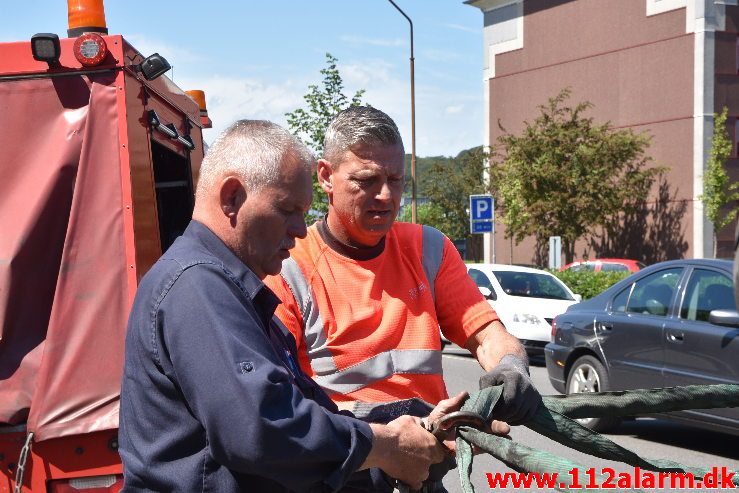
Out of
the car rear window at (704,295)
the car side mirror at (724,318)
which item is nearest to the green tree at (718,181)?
the car rear window at (704,295)

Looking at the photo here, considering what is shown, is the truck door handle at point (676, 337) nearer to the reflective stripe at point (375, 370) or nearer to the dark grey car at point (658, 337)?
the dark grey car at point (658, 337)

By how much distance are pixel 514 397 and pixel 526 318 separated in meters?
13.9

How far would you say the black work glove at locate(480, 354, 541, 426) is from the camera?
2350 mm

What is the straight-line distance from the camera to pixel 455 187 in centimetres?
4741

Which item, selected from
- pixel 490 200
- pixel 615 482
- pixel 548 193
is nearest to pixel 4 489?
pixel 615 482

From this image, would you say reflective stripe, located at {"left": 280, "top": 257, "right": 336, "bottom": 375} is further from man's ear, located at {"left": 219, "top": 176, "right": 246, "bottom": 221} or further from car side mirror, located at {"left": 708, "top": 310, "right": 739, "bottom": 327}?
car side mirror, located at {"left": 708, "top": 310, "right": 739, "bottom": 327}

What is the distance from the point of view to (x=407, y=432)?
7.80 feet

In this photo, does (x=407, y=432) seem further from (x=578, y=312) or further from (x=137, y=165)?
(x=578, y=312)

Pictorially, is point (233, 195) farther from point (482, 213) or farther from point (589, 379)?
point (482, 213)

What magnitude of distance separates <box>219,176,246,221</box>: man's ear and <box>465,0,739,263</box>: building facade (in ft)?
118

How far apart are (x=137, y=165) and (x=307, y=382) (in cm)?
209

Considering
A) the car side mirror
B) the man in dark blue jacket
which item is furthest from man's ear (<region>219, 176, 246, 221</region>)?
the car side mirror

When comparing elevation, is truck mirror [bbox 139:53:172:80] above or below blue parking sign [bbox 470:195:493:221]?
above

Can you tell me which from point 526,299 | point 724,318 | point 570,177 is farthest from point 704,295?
point 570,177
